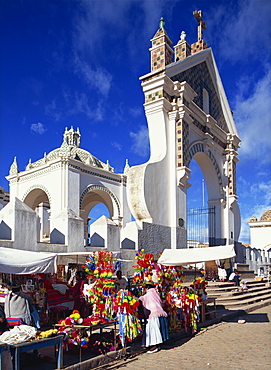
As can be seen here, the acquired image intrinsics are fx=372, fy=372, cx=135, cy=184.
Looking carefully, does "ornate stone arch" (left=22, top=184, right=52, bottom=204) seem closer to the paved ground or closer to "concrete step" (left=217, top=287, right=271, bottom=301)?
"concrete step" (left=217, top=287, right=271, bottom=301)

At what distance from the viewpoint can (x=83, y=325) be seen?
561 cm

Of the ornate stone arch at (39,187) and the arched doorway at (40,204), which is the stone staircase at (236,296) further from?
the arched doorway at (40,204)

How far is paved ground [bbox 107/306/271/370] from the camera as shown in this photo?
5.23 meters

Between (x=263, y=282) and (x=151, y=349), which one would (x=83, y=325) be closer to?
(x=151, y=349)

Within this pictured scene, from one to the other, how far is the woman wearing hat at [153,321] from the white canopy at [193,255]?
149cm

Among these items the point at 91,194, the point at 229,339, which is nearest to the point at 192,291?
the point at 229,339

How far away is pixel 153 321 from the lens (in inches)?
241

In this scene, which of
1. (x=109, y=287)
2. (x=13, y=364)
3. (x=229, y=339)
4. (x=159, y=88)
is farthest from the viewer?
(x=159, y=88)

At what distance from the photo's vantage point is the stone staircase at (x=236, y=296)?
11062 millimetres

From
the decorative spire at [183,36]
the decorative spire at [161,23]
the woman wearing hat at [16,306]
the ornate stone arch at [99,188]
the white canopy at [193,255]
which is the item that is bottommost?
the woman wearing hat at [16,306]

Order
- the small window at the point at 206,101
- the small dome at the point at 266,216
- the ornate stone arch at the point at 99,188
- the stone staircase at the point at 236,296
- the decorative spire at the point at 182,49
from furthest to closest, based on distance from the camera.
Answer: the small dome at the point at 266,216, the ornate stone arch at the point at 99,188, the small window at the point at 206,101, the decorative spire at the point at 182,49, the stone staircase at the point at 236,296

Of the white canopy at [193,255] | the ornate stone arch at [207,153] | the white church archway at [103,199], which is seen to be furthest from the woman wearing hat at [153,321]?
the white church archway at [103,199]

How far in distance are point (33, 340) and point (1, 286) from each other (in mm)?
2725

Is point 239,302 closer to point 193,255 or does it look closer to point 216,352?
point 193,255
